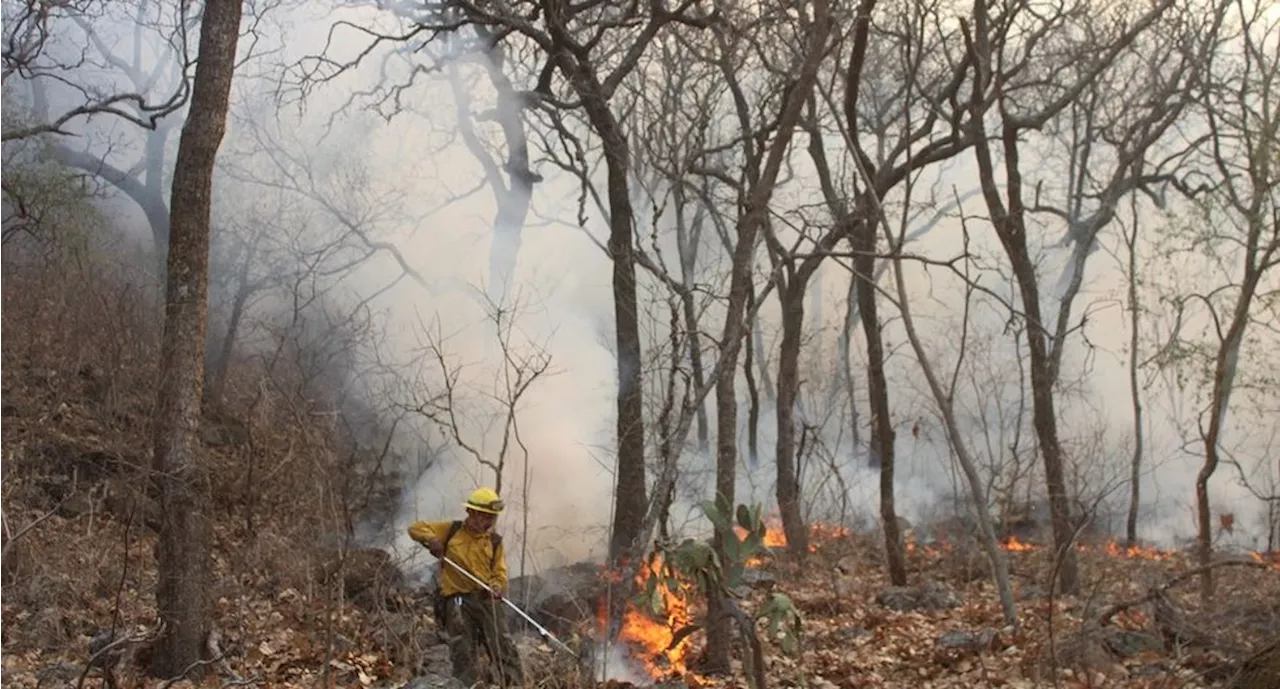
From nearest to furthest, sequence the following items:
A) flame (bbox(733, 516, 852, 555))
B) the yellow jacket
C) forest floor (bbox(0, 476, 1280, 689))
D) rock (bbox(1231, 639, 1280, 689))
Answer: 1. rock (bbox(1231, 639, 1280, 689))
2. forest floor (bbox(0, 476, 1280, 689))
3. the yellow jacket
4. flame (bbox(733, 516, 852, 555))

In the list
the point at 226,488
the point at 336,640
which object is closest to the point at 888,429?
the point at 336,640

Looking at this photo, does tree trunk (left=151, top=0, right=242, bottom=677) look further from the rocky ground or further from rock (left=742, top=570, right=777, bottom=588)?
rock (left=742, top=570, right=777, bottom=588)

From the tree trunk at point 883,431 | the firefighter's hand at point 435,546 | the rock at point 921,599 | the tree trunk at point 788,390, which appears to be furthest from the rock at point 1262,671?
the tree trunk at point 788,390

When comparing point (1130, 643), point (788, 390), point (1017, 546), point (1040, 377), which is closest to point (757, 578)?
point (788, 390)

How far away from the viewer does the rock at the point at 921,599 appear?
12.0m

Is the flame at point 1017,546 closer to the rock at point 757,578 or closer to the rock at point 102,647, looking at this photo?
the rock at point 757,578

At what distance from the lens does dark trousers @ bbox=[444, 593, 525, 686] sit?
27.2 ft

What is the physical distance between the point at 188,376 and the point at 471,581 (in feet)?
8.71

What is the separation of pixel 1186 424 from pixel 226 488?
18.3 m

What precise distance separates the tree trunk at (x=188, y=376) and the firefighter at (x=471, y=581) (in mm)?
1643

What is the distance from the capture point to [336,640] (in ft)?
29.6

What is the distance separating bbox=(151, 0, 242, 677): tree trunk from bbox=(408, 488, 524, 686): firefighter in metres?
1.64

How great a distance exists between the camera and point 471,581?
8.40 meters

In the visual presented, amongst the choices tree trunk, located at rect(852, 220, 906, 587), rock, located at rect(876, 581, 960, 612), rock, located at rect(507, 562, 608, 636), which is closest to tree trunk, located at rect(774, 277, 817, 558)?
tree trunk, located at rect(852, 220, 906, 587)
